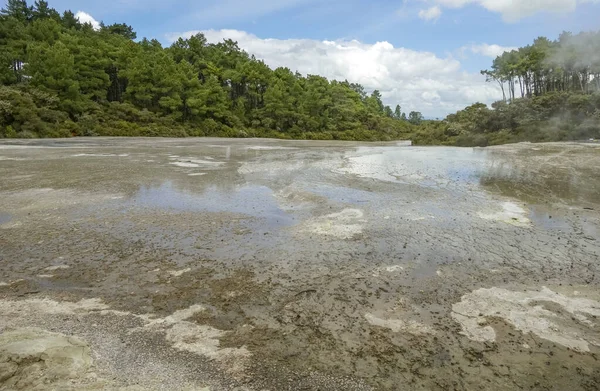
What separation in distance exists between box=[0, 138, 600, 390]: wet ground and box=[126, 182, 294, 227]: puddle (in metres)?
0.06

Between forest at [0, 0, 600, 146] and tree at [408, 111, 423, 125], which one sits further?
tree at [408, 111, 423, 125]

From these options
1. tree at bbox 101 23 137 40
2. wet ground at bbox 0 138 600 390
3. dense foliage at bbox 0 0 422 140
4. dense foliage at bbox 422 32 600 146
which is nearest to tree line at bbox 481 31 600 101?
dense foliage at bbox 422 32 600 146

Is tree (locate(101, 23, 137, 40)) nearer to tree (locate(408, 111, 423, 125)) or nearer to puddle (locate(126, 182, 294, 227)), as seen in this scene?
puddle (locate(126, 182, 294, 227))

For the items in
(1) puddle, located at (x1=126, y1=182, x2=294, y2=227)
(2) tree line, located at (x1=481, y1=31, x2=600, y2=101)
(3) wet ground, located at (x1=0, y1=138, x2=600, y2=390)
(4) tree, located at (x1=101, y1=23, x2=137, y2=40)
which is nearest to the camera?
(3) wet ground, located at (x1=0, y1=138, x2=600, y2=390)

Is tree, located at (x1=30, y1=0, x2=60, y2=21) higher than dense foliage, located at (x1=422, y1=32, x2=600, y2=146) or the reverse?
higher

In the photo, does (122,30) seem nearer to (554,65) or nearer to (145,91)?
(145,91)

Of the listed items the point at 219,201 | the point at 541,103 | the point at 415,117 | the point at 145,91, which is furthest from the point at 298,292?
the point at 415,117

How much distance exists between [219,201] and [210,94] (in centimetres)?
3110

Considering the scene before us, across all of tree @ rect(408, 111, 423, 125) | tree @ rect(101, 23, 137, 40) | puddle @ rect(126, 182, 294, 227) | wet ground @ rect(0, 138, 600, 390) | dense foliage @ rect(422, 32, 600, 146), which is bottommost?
wet ground @ rect(0, 138, 600, 390)

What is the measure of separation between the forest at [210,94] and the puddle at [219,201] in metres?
20.2

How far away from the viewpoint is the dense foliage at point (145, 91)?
84.9ft

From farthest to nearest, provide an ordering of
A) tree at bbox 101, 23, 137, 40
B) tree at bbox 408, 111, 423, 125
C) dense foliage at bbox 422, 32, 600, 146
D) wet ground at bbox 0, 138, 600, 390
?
tree at bbox 408, 111, 423, 125
tree at bbox 101, 23, 137, 40
dense foliage at bbox 422, 32, 600, 146
wet ground at bbox 0, 138, 600, 390

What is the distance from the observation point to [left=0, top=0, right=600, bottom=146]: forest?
81.9 feet

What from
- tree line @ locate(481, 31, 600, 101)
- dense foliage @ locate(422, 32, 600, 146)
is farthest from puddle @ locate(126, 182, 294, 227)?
tree line @ locate(481, 31, 600, 101)
